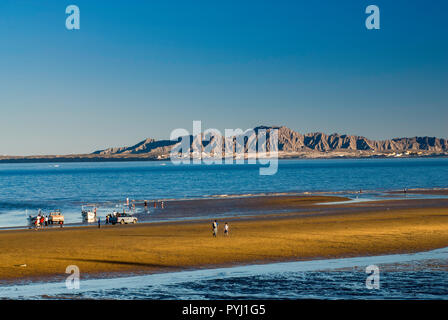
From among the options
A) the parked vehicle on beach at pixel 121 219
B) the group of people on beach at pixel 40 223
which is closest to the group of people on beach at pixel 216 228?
the parked vehicle on beach at pixel 121 219

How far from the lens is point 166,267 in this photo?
28.9m

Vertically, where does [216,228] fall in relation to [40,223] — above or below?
above

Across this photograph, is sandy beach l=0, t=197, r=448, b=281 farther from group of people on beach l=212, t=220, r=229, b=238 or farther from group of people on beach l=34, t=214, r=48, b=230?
group of people on beach l=34, t=214, r=48, b=230

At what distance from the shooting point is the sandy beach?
2966 cm

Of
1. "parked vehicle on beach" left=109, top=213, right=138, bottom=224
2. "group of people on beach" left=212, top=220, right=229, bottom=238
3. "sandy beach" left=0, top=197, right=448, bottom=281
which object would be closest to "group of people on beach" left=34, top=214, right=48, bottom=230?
"parked vehicle on beach" left=109, top=213, right=138, bottom=224

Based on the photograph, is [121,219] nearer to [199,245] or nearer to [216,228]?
[216,228]

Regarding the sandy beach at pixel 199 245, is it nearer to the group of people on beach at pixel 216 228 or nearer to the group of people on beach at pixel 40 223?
the group of people on beach at pixel 216 228

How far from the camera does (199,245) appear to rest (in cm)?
3703

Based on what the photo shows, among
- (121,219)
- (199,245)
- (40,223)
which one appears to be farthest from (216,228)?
(40,223)

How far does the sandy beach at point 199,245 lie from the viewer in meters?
29.7

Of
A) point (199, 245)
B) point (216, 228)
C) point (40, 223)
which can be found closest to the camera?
point (199, 245)

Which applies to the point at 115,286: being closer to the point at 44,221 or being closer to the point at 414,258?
the point at 414,258
